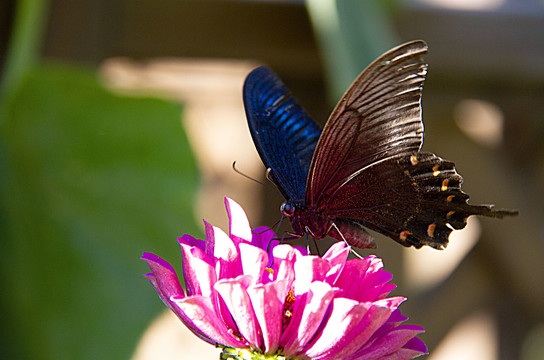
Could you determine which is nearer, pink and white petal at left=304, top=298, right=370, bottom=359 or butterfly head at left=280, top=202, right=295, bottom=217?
pink and white petal at left=304, top=298, right=370, bottom=359

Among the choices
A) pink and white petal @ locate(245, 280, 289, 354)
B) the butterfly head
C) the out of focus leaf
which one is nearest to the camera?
pink and white petal @ locate(245, 280, 289, 354)

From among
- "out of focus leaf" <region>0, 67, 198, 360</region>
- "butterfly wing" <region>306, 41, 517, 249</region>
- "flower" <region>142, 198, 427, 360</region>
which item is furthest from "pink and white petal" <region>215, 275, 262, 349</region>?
"out of focus leaf" <region>0, 67, 198, 360</region>

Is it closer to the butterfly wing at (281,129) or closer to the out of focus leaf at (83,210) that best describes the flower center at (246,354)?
the butterfly wing at (281,129)

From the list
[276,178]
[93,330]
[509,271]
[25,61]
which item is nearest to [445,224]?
[276,178]

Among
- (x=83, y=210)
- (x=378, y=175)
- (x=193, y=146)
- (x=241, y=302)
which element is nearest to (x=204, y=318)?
(x=241, y=302)

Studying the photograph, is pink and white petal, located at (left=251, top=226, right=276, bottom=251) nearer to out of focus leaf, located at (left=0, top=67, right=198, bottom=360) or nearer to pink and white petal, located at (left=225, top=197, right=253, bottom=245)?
pink and white petal, located at (left=225, top=197, right=253, bottom=245)

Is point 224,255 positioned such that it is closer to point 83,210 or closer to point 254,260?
point 254,260

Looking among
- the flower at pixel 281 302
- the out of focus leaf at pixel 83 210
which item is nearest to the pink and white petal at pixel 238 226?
the flower at pixel 281 302

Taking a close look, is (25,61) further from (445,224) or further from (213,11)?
(445,224)
